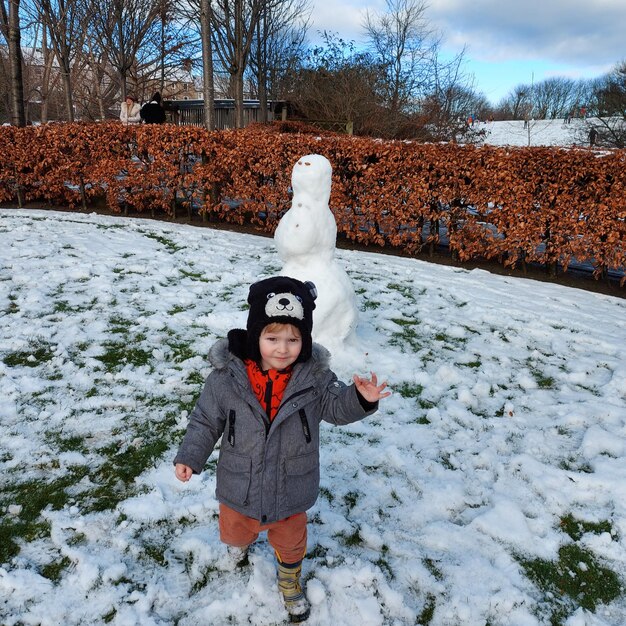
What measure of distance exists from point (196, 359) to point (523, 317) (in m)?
3.48

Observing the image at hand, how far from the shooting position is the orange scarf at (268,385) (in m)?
1.90

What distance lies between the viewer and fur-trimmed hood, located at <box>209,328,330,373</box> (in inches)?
74.6

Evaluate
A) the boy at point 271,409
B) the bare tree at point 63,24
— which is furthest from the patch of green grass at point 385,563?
the bare tree at point 63,24

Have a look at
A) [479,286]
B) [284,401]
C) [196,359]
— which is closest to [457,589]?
[284,401]

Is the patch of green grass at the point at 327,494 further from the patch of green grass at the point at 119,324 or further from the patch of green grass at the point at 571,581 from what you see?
the patch of green grass at the point at 119,324

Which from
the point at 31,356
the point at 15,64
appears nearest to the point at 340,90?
the point at 15,64

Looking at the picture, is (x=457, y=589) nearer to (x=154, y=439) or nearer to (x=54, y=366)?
(x=154, y=439)

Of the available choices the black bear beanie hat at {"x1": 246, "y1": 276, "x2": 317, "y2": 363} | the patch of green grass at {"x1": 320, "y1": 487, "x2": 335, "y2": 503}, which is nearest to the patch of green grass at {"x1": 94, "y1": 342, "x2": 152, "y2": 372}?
the patch of green grass at {"x1": 320, "y1": 487, "x2": 335, "y2": 503}

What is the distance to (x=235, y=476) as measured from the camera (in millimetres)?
1899

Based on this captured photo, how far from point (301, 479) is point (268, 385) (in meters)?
0.39

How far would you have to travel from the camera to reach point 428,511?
8.67 feet

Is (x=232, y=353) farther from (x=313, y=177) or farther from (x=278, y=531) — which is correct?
(x=313, y=177)

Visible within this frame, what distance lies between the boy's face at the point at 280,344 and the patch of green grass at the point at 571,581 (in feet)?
5.14

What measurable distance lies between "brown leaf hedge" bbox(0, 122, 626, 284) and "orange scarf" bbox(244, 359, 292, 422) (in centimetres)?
599
